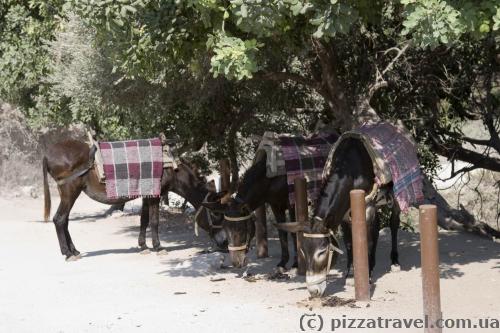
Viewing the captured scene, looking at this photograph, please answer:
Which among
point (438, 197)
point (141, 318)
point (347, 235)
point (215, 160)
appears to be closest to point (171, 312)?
point (141, 318)

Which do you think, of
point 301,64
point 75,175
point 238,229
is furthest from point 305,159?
point 75,175

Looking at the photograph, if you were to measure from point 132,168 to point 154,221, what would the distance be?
0.97 metres

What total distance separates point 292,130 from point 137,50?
5.63 m

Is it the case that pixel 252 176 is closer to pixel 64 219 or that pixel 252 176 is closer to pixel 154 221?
pixel 154 221

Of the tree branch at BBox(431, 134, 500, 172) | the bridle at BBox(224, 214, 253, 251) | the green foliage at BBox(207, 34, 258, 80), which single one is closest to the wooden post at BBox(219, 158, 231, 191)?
the bridle at BBox(224, 214, 253, 251)

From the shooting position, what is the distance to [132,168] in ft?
34.8

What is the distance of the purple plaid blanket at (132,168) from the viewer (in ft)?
34.5

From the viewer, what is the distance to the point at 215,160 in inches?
548

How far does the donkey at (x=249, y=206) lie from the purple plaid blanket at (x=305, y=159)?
0.19m

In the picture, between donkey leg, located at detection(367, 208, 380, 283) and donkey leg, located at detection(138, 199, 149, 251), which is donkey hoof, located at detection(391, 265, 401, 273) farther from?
donkey leg, located at detection(138, 199, 149, 251)

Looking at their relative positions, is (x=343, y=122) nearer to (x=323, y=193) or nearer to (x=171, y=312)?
(x=323, y=193)

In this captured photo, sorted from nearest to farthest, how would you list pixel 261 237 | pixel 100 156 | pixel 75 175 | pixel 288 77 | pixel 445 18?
1. pixel 445 18
2. pixel 288 77
3. pixel 261 237
4. pixel 100 156
5. pixel 75 175

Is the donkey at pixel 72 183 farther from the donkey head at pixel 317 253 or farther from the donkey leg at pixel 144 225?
the donkey head at pixel 317 253

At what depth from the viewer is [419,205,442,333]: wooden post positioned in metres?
5.53
